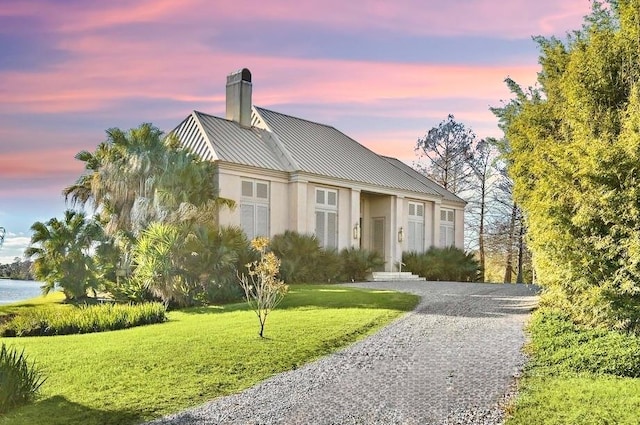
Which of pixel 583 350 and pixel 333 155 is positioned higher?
pixel 333 155

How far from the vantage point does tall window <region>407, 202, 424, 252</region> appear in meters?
29.5

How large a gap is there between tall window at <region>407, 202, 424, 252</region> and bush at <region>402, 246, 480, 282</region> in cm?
Answer: 55

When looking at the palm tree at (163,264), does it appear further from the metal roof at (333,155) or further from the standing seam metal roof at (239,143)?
the metal roof at (333,155)

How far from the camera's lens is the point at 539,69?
50.4ft

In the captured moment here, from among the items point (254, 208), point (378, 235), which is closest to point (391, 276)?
point (378, 235)

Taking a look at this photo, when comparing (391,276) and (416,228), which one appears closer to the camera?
(391,276)

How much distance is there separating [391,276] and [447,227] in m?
7.84

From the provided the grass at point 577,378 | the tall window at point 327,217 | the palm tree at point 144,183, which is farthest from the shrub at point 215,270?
the grass at point 577,378

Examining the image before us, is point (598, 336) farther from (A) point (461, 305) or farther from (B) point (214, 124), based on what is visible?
(B) point (214, 124)

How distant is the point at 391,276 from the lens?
2600cm

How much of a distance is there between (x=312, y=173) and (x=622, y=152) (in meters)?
14.9

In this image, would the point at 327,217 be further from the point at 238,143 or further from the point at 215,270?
the point at 215,270

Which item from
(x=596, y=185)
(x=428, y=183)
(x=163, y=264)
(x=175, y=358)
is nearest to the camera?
(x=175, y=358)

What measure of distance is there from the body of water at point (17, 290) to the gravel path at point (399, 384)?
12559mm
